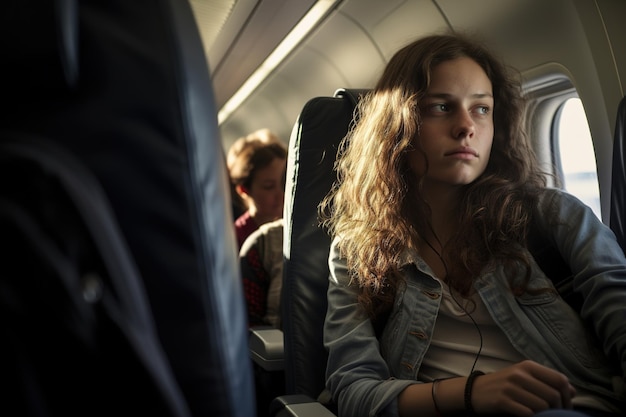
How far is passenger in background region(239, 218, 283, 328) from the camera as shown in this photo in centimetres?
298

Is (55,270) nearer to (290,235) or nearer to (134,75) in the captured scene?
(134,75)

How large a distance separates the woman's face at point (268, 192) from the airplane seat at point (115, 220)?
9.25ft

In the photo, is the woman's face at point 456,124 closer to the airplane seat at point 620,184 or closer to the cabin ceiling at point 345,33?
the airplane seat at point 620,184

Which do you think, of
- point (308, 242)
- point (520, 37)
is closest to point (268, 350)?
point (308, 242)

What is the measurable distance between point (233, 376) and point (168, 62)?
1.40 feet

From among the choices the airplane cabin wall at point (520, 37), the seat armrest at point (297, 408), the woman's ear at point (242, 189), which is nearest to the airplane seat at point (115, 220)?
the seat armrest at point (297, 408)

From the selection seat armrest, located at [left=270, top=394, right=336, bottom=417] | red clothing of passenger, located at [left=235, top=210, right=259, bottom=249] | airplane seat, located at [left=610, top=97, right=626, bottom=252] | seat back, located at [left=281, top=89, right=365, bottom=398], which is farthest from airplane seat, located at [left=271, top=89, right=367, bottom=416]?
red clothing of passenger, located at [left=235, top=210, right=259, bottom=249]

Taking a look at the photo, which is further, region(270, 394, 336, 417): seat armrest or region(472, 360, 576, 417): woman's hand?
region(270, 394, 336, 417): seat armrest

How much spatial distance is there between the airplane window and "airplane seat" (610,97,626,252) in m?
1.31

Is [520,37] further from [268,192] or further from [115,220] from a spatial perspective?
[115,220]

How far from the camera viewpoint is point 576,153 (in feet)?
10.1

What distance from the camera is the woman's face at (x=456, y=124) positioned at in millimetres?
1681

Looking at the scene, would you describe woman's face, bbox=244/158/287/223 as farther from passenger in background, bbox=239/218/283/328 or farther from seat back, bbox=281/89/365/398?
seat back, bbox=281/89/365/398

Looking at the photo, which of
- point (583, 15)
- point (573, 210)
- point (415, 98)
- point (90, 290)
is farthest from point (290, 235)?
point (583, 15)
